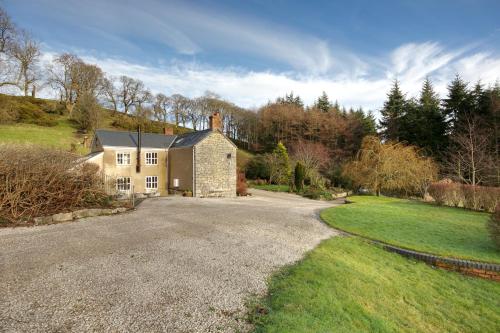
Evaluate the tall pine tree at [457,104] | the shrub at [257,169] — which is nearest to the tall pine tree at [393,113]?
the tall pine tree at [457,104]

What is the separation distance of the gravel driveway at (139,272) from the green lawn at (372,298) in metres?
0.54

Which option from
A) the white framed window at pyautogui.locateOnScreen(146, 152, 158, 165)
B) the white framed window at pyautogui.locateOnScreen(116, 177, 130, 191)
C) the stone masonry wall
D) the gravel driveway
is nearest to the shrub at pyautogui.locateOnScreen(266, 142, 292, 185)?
the stone masonry wall

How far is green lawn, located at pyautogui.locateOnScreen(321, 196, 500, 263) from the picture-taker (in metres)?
7.68

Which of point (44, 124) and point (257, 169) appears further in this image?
point (44, 124)

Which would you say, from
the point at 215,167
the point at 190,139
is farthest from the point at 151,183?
the point at 215,167

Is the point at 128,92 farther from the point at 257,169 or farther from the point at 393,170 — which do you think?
the point at 393,170

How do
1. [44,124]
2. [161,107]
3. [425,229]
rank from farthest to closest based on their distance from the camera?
[161,107] < [44,124] < [425,229]

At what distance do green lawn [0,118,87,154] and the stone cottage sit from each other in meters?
9.94

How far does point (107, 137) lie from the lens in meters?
22.7

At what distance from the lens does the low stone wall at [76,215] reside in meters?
9.20

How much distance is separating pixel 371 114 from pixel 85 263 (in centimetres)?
4959

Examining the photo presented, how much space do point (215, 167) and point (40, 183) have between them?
44.0ft

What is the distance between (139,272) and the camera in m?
5.26

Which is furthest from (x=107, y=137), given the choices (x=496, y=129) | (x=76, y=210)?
(x=496, y=129)
